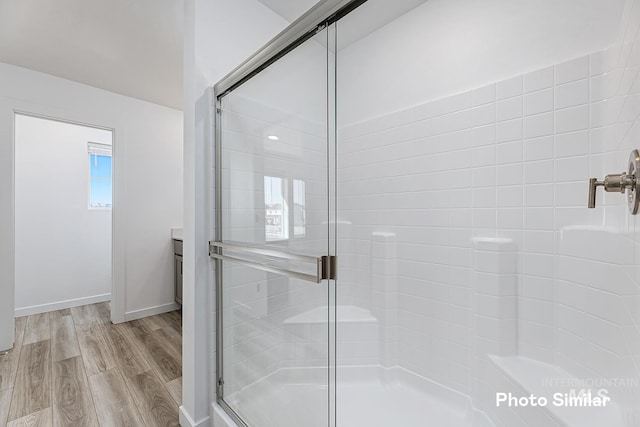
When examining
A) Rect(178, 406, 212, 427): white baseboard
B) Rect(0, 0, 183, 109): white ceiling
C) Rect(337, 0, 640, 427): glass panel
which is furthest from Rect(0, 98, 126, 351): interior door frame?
Rect(337, 0, 640, 427): glass panel

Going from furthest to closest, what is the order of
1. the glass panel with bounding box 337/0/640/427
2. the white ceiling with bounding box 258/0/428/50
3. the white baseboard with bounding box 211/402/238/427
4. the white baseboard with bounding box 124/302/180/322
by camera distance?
1. the white baseboard with bounding box 124/302/180/322
2. the white ceiling with bounding box 258/0/428/50
3. the white baseboard with bounding box 211/402/238/427
4. the glass panel with bounding box 337/0/640/427

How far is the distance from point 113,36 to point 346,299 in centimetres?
247

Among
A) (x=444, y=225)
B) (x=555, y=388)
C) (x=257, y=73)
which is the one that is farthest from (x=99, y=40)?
(x=555, y=388)

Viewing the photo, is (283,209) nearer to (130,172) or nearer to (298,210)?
(298,210)

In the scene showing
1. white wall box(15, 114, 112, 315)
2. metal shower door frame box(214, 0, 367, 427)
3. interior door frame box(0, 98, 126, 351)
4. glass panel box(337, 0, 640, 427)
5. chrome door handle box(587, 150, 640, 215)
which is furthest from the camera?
white wall box(15, 114, 112, 315)

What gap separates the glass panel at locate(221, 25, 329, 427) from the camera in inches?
43.8

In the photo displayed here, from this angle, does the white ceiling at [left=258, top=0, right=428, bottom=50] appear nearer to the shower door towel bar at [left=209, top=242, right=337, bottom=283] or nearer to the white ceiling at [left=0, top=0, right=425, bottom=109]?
the white ceiling at [left=0, top=0, right=425, bottom=109]

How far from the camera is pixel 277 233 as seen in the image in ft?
4.12

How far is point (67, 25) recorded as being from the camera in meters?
1.95

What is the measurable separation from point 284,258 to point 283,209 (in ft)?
0.67

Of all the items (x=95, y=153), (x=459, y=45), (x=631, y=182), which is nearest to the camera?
(x=631, y=182)

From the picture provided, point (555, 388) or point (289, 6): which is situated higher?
point (289, 6)

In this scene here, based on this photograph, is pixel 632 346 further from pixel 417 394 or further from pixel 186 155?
pixel 186 155

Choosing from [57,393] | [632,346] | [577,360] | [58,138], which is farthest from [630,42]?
Result: [58,138]
